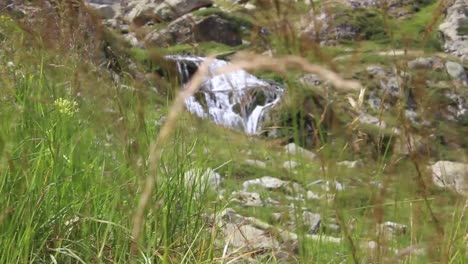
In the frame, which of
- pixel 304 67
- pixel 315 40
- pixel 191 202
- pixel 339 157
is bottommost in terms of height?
pixel 191 202

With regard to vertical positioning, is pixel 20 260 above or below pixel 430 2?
above

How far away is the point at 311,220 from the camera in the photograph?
8.02 ft

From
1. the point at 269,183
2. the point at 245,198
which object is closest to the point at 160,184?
the point at 245,198

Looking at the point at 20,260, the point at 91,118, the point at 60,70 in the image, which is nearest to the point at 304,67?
the point at 20,260

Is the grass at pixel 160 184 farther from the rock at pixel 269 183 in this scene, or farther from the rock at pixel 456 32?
the rock at pixel 456 32

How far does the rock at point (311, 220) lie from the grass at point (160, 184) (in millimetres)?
34

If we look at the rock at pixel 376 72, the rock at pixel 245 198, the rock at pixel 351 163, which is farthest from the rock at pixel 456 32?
the rock at pixel 351 163

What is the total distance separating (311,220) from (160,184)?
56 cm

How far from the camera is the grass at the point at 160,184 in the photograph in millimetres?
2033

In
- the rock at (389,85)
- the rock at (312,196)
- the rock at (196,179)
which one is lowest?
the rock at (196,179)

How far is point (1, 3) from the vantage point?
167 inches

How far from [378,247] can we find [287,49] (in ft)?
2.11

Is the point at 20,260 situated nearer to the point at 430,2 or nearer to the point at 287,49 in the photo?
the point at 287,49

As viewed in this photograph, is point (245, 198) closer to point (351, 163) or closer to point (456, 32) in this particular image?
point (351, 163)
